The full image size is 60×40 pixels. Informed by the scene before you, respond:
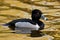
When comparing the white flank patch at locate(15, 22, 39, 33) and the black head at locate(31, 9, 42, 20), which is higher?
the black head at locate(31, 9, 42, 20)

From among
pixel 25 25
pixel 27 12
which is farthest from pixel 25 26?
pixel 27 12

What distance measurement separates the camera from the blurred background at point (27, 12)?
1025cm

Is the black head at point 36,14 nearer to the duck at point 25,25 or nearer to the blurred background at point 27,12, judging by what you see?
the duck at point 25,25

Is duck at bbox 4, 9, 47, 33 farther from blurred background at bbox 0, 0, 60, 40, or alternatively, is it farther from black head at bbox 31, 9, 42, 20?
blurred background at bbox 0, 0, 60, 40

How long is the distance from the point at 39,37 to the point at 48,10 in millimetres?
4564

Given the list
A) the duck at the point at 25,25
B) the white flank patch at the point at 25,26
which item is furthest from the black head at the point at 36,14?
the white flank patch at the point at 25,26

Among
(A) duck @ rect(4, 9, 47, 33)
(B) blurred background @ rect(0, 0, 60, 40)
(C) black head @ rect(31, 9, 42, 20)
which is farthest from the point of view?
(C) black head @ rect(31, 9, 42, 20)

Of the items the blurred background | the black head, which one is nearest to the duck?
the black head

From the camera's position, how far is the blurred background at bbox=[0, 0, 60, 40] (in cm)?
1025

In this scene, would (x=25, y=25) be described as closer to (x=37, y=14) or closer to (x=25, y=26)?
(x=25, y=26)

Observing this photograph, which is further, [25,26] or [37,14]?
[37,14]

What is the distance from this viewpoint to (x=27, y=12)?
44.9ft

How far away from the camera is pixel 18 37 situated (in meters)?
9.66

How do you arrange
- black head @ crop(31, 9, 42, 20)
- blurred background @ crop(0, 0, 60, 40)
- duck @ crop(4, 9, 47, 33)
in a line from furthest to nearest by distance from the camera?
1. black head @ crop(31, 9, 42, 20)
2. duck @ crop(4, 9, 47, 33)
3. blurred background @ crop(0, 0, 60, 40)
